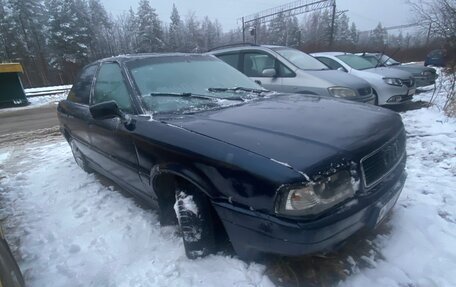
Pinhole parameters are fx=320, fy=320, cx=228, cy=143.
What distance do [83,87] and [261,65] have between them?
141 inches

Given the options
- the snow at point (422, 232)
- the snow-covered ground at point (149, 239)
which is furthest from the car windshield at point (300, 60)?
the snow at point (422, 232)

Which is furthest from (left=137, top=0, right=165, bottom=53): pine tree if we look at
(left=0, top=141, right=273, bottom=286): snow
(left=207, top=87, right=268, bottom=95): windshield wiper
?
(left=207, top=87, right=268, bottom=95): windshield wiper

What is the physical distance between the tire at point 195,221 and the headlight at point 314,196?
2.22ft

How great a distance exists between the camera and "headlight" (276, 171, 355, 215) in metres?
1.79

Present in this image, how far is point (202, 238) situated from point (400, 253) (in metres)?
1.50

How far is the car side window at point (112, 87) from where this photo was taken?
307 centimetres

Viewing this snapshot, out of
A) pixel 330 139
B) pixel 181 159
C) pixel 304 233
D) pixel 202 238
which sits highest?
pixel 330 139

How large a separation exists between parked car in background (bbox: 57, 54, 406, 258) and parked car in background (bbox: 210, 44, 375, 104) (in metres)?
2.68

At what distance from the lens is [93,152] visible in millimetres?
3936

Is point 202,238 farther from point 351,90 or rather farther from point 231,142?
point 351,90

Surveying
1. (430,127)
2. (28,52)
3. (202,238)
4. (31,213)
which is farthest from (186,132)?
(28,52)

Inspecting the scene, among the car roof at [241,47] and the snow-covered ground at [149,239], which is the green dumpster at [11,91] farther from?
the snow-covered ground at [149,239]

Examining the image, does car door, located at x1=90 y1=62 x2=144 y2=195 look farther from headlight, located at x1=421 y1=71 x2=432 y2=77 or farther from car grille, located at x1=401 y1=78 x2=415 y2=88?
headlight, located at x1=421 y1=71 x2=432 y2=77

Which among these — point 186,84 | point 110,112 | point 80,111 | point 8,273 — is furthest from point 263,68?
point 8,273
